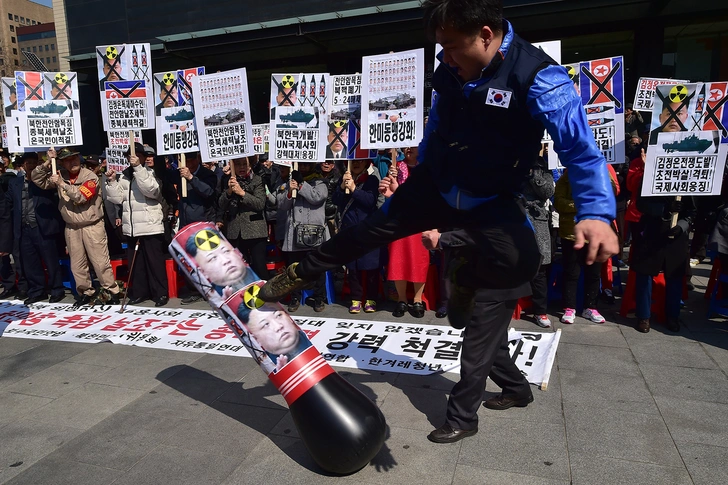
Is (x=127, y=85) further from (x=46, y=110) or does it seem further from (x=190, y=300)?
(x=190, y=300)

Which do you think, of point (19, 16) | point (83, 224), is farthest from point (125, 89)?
point (19, 16)

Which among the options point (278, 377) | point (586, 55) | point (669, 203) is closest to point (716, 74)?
point (586, 55)

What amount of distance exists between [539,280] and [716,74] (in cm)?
986

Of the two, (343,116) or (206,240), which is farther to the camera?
(343,116)

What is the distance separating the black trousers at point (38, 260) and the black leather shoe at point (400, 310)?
4.87 metres

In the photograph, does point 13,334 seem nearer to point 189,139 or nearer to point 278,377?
point 189,139

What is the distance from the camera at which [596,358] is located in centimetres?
460

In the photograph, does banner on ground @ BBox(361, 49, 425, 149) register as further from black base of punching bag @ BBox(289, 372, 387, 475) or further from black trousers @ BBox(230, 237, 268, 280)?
black base of punching bag @ BBox(289, 372, 387, 475)

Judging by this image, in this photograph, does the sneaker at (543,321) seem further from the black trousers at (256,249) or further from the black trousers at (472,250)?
the black trousers at (256,249)

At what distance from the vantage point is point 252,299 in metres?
3.25

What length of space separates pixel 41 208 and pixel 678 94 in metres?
7.91

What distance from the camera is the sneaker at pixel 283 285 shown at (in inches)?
120

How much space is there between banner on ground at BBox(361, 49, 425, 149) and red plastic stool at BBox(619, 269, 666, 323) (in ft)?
9.44

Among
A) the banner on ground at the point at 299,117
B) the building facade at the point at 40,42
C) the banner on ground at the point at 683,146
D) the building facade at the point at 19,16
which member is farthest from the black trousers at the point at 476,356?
the building facade at the point at 19,16
